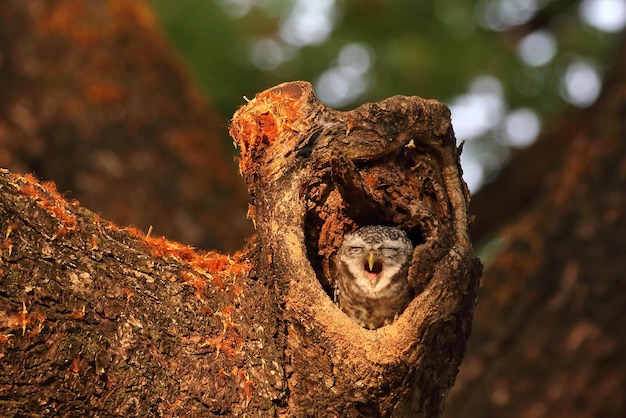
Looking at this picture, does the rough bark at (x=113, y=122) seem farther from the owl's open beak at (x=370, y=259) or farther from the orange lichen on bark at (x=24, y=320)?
the orange lichen on bark at (x=24, y=320)

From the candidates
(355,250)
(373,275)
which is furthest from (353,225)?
(373,275)

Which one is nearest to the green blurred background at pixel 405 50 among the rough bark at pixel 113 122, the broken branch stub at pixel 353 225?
the rough bark at pixel 113 122

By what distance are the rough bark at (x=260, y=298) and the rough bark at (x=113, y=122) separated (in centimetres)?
233

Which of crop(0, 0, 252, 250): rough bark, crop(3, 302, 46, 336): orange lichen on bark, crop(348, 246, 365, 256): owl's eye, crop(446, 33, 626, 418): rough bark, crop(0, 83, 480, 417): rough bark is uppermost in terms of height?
crop(0, 0, 252, 250): rough bark

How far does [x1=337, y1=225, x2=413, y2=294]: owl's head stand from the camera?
2.61m

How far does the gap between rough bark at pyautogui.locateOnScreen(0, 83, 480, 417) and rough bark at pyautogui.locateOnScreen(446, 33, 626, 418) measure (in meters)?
1.87

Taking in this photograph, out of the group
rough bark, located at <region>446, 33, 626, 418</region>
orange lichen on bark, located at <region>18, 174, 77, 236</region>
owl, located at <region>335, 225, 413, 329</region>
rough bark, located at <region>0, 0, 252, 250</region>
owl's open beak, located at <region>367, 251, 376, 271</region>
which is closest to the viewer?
orange lichen on bark, located at <region>18, 174, 77, 236</region>

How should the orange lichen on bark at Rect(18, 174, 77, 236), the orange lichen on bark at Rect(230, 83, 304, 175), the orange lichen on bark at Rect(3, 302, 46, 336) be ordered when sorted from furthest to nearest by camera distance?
the orange lichen on bark at Rect(230, 83, 304, 175), the orange lichen on bark at Rect(18, 174, 77, 236), the orange lichen on bark at Rect(3, 302, 46, 336)

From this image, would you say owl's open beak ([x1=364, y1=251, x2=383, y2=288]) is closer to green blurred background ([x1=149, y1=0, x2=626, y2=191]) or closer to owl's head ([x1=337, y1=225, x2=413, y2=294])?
owl's head ([x1=337, y1=225, x2=413, y2=294])

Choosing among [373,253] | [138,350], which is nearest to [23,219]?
[138,350]

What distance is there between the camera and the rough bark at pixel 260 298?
6.28 ft

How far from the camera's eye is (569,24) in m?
6.67

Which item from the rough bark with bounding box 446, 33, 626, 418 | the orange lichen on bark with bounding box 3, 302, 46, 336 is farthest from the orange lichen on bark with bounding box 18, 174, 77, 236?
the rough bark with bounding box 446, 33, 626, 418

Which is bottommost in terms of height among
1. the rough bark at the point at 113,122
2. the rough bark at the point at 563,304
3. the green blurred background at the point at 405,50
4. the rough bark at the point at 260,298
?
the rough bark at the point at 260,298
